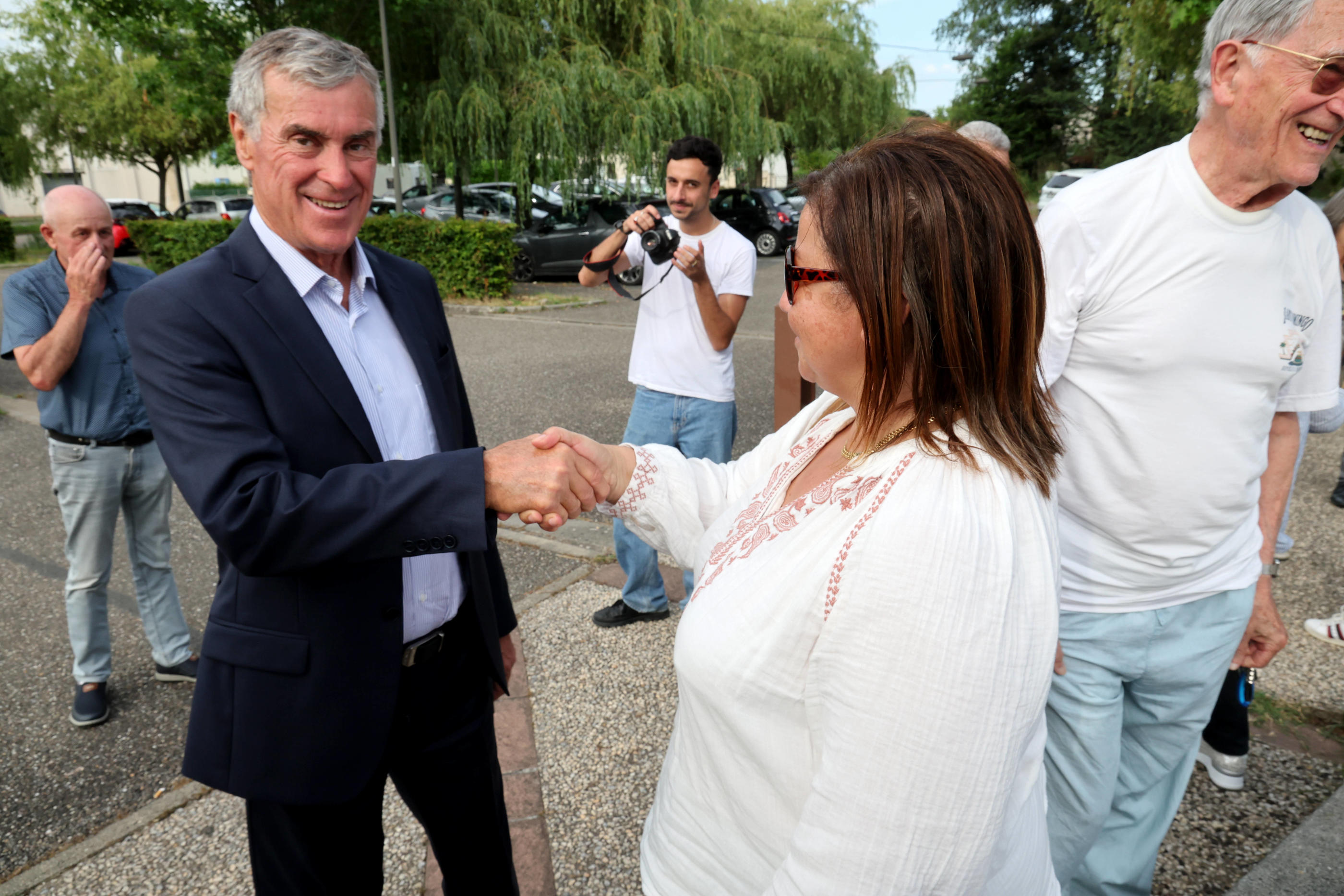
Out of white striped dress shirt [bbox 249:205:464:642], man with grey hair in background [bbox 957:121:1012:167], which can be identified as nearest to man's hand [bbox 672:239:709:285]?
man with grey hair in background [bbox 957:121:1012:167]

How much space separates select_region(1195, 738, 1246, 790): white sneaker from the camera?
2975mm

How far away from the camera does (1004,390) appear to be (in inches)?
50.1

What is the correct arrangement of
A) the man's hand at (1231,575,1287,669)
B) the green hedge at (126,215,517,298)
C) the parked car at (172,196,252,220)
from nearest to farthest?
the man's hand at (1231,575,1287,669), the green hedge at (126,215,517,298), the parked car at (172,196,252,220)

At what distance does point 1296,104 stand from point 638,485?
4.98ft

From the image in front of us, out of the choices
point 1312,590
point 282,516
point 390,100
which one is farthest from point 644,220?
point 390,100

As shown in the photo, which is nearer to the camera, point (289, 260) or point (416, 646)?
point (289, 260)

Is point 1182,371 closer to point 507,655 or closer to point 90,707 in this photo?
point 507,655

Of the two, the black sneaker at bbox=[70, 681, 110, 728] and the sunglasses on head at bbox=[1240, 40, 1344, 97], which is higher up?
the sunglasses on head at bbox=[1240, 40, 1344, 97]

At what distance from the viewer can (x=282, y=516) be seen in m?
1.55

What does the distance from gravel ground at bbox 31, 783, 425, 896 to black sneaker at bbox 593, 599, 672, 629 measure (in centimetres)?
140

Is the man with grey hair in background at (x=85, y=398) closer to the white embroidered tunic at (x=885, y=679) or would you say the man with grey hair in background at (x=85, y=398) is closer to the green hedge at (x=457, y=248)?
the white embroidered tunic at (x=885, y=679)

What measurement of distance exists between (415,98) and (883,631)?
1734cm

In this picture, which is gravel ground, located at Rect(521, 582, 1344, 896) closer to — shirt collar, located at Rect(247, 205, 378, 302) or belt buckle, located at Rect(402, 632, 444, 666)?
belt buckle, located at Rect(402, 632, 444, 666)

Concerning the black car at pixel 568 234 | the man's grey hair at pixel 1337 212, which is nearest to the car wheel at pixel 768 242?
the black car at pixel 568 234
